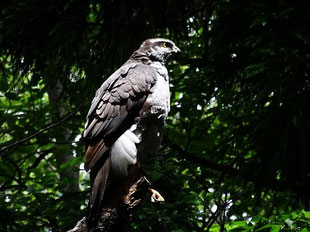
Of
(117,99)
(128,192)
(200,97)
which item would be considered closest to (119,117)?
(117,99)

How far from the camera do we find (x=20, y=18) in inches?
178

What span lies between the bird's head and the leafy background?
1.52 ft

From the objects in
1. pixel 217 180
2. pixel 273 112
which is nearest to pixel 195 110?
pixel 217 180

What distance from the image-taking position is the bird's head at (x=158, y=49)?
400cm

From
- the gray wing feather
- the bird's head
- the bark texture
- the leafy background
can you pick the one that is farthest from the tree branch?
the bird's head

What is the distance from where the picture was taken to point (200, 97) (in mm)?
4812

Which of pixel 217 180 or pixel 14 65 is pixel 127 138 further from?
pixel 14 65

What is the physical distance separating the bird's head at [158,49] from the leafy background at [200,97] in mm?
463

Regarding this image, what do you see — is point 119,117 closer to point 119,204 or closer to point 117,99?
point 117,99

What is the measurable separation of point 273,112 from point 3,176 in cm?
323

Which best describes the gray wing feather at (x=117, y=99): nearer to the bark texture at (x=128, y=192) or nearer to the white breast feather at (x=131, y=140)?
the white breast feather at (x=131, y=140)

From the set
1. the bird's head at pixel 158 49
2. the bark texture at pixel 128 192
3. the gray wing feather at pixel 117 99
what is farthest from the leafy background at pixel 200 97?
the gray wing feather at pixel 117 99

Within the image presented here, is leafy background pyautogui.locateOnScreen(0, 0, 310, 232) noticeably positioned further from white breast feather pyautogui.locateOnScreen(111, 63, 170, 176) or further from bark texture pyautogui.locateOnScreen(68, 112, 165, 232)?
white breast feather pyautogui.locateOnScreen(111, 63, 170, 176)

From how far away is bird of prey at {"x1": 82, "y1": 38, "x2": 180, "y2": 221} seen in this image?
3010 mm
